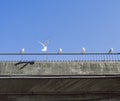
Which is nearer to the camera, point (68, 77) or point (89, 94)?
point (68, 77)

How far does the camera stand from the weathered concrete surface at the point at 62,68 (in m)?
14.6

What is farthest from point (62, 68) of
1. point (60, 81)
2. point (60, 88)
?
point (60, 88)

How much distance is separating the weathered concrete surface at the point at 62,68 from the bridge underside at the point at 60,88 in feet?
1.08

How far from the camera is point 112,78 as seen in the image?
14.4 metres

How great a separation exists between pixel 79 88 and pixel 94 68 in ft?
4.03

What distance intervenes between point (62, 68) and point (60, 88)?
104cm

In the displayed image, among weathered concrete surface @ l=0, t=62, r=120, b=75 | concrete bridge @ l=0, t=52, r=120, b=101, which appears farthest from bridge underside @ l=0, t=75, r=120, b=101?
weathered concrete surface @ l=0, t=62, r=120, b=75

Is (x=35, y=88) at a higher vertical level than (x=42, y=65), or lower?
lower

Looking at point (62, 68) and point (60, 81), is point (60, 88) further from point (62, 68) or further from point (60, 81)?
point (62, 68)

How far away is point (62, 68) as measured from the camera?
14867 millimetres

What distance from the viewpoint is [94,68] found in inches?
584

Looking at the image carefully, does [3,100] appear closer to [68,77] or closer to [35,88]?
[35,88]

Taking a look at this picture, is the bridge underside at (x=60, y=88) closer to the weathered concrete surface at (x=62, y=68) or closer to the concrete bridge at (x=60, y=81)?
the concrete bridge at (x=60, y=81)

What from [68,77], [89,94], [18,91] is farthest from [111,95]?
[18,91]
